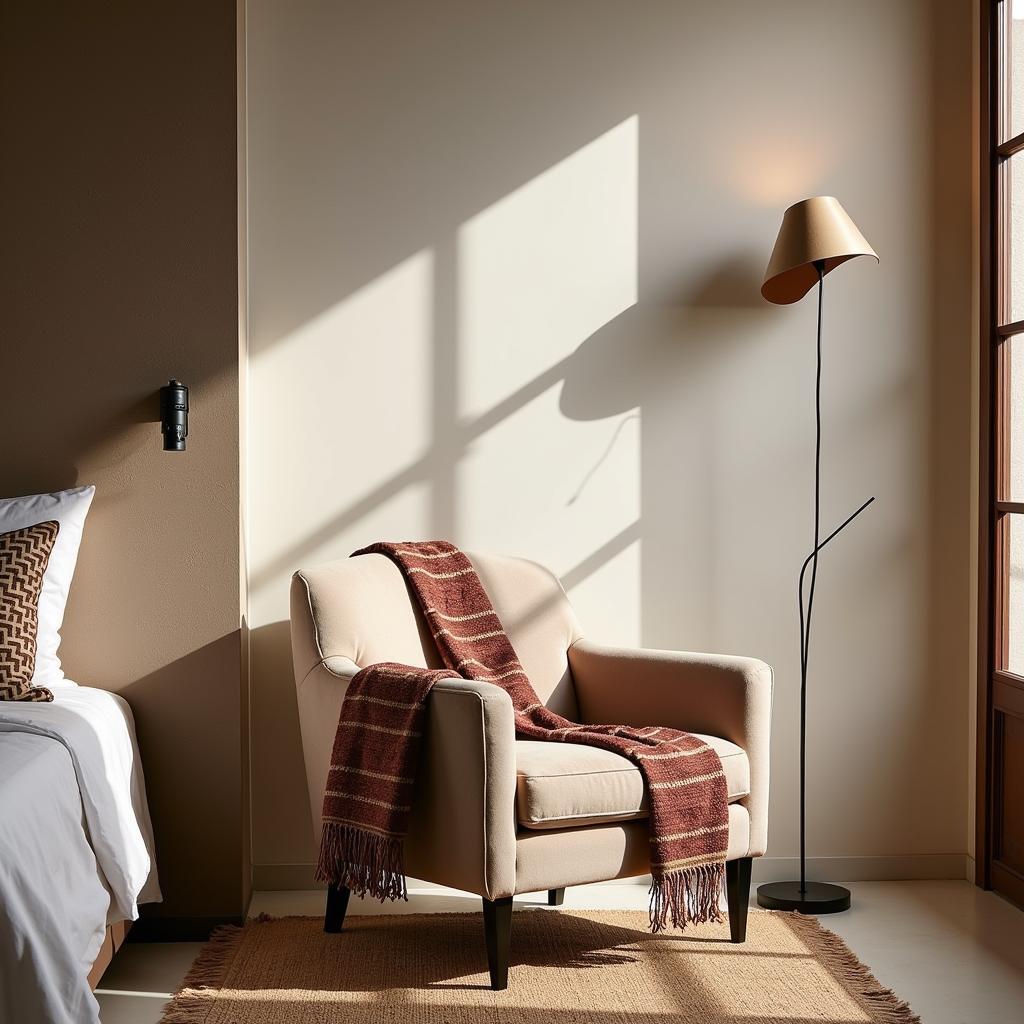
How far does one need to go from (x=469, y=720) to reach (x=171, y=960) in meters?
1.05

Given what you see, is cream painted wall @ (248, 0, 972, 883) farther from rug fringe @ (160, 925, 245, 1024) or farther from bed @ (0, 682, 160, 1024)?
bed @ (0, 682, 160, 1024)

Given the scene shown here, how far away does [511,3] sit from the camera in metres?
3.52

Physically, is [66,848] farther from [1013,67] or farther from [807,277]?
[1013,67]

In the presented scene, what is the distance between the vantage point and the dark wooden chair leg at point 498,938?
8.43ft

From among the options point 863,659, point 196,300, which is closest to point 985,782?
point 863,659

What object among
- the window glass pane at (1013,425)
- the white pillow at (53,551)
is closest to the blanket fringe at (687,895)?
the window glass pane at (1013,425)

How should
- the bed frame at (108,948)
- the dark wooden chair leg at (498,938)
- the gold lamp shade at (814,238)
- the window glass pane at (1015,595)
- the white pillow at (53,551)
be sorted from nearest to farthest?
the bed frame at (108,948) < the dark wooden chair leg at (498,938) < the white pillow at (53,551) < the gold lamp shade at (814,238) < the window glass pane at (1015,595)

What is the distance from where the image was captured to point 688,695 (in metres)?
3.01

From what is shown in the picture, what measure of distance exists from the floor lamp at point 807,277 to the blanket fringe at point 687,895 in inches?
21.8

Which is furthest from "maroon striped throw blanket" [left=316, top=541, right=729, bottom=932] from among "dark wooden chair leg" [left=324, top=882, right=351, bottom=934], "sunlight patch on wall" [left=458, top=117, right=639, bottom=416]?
"sunlight patch on wall" [left=458, top=117, right=639, bottom=416]

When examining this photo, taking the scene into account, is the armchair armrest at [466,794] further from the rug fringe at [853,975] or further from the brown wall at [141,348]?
the rug fringe at [853,975]

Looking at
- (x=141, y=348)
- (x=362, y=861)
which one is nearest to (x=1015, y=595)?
(x=362, y=861)

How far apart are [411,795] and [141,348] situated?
1.38 metres

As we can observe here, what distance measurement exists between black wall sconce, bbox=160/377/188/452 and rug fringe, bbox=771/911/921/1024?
2038 millimetres
